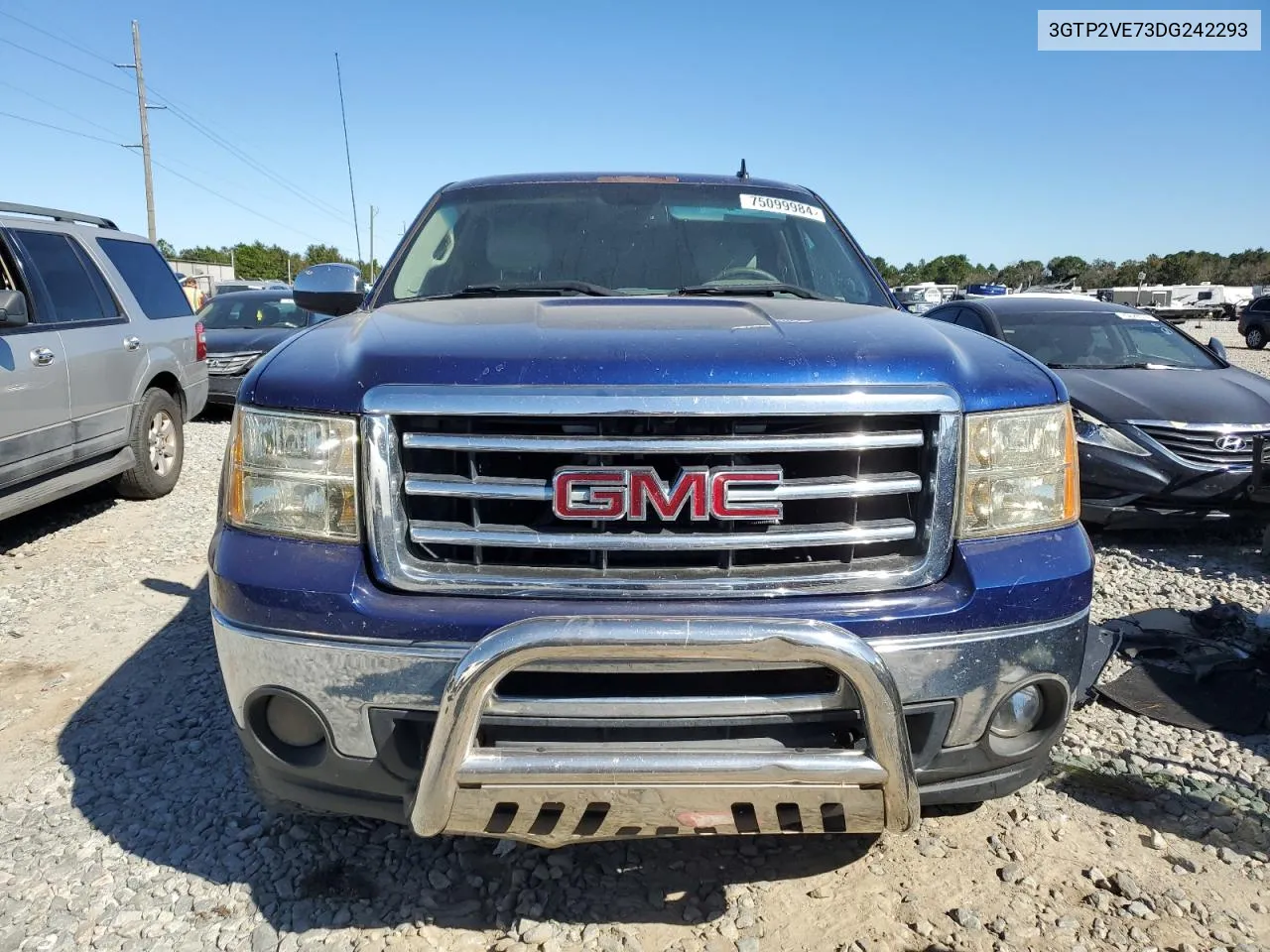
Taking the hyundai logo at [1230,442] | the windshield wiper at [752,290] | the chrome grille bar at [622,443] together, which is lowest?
the hyundai logo at [1230,442]

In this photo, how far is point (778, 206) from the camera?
343 cm

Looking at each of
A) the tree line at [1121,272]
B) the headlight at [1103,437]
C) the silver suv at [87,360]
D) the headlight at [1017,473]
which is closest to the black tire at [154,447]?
the silver suv at [87,360]

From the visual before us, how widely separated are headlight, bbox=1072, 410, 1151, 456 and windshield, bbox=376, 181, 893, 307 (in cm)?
295

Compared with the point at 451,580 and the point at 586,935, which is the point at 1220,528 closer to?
the point at 586,935

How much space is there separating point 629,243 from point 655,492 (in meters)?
1.60

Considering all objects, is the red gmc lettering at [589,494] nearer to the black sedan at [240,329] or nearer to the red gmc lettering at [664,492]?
the red gmc lettering at [664,492]

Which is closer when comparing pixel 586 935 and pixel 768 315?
pixel 586 935

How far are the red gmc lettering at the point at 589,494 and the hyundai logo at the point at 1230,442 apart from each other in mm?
5067

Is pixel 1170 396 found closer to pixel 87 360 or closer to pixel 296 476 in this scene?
pixel 296 476

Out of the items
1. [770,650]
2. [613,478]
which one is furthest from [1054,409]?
[613,478]

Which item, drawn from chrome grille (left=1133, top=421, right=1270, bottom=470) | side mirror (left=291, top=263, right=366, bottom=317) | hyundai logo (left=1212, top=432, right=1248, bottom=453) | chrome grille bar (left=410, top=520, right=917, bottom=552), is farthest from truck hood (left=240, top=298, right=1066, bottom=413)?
hyundai logo (left=1212, top=432, right=1248, bottom=453)

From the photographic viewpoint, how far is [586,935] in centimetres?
217

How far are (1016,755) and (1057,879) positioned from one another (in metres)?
0.66

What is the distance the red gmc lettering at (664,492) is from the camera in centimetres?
183
